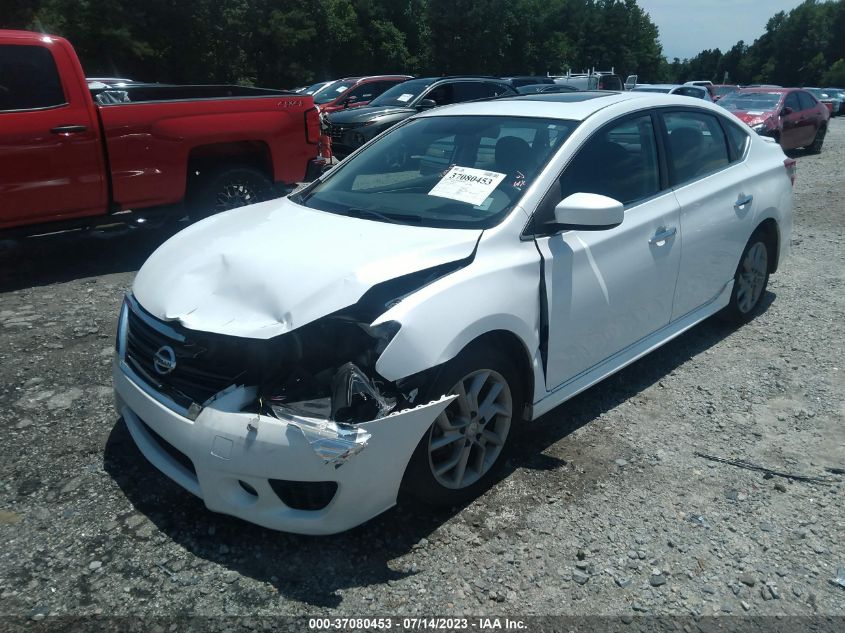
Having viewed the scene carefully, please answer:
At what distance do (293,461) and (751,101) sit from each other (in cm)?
1598

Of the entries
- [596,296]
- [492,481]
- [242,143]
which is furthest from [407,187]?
[242,143]

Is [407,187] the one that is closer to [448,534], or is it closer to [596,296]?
[596,296]

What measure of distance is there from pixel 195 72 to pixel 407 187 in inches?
1715

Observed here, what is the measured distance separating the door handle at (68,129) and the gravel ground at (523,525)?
234cm

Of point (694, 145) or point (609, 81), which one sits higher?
point (609, 81)

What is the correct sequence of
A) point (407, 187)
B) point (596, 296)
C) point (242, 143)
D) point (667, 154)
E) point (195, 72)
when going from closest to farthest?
point (596, 296), point (407, 187), point (667, 154), point (242, 143), point (195, 72)

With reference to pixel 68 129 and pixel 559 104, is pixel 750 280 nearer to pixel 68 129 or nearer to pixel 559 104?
pixel 559 104

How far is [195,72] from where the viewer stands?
4219 centimetres

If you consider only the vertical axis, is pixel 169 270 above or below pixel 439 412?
above

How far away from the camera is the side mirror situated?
10.2 feet

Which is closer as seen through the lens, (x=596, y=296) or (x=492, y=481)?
(x=492, y=481)

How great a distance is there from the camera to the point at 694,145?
14.4ft

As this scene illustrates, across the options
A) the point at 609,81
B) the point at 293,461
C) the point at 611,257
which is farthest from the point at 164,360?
the point at 609,81

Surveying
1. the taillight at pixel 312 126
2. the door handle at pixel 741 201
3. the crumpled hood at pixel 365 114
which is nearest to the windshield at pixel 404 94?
the crumpled hood at pixel 365 114
